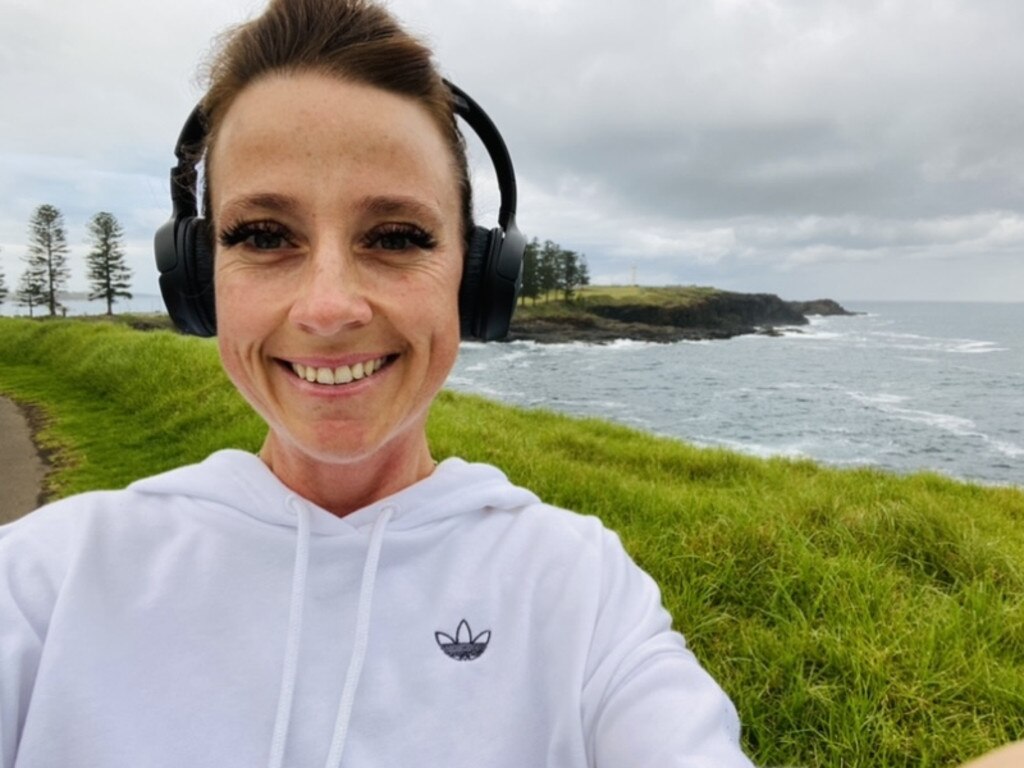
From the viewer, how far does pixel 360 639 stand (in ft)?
3.89

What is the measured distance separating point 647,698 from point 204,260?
55.6 inches

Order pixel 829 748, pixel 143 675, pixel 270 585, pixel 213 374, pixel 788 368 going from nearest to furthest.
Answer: pixel 143 675
pixel 270 585
pixel 829 748
pixel 213 374
pixel 788 368

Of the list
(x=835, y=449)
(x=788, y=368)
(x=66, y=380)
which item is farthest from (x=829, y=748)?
(x=788, y=368)

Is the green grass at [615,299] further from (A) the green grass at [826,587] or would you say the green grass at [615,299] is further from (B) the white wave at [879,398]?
→ (A) the green grass at [826,587]

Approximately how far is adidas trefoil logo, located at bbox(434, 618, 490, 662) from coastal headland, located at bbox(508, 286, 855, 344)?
6795 cm

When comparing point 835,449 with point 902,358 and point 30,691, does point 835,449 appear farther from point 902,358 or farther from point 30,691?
point 902,358

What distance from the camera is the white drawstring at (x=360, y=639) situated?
109cm

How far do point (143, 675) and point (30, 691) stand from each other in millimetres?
205

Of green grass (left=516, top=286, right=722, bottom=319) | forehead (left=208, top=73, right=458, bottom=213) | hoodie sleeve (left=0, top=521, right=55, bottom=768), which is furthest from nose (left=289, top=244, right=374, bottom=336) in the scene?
green grass (left=516, top=286, right=722, bottom=319)

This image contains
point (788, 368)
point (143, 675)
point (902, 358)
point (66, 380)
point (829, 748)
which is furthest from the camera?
point (902, 358)

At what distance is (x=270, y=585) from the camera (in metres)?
1.23

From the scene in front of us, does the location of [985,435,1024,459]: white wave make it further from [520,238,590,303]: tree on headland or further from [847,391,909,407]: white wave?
[520,238,590,303]: tree on headland

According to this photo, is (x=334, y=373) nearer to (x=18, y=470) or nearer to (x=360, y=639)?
(x=360, y=639)

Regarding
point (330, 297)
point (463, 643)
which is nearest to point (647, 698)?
point (463, 643)
